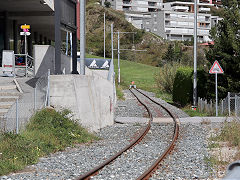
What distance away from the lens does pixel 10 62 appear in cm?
2320

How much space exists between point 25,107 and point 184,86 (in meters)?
20.3

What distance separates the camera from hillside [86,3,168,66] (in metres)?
130

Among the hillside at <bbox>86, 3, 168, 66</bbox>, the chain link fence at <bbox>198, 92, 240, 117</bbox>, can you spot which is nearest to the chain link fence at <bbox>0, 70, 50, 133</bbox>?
the chain link fence at <bbox>198, 92, 240, 117</bbox>

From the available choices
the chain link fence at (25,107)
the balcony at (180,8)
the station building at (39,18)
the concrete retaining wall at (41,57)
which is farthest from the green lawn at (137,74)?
the chain link fence at (25,107)

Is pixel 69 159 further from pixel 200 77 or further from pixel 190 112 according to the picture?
pixel 200 77

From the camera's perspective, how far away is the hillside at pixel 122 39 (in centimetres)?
13038

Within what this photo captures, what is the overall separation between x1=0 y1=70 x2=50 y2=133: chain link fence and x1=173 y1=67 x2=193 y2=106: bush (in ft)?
56.2

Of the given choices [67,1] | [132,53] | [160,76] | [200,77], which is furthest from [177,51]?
[67,1]

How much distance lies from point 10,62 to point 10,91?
5.14m

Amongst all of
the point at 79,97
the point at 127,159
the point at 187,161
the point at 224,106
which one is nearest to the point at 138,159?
the point at 127,159

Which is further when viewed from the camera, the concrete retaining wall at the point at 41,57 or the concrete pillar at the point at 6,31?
the concrete pillar at the point at 6,31

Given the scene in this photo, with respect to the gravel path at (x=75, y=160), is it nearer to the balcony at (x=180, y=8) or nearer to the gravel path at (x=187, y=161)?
the gravel path at (x=187, y=161)

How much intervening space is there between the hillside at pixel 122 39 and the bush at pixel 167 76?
6409 centimetres

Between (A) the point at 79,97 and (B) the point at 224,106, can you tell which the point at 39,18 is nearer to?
(B) the point at 224,106
